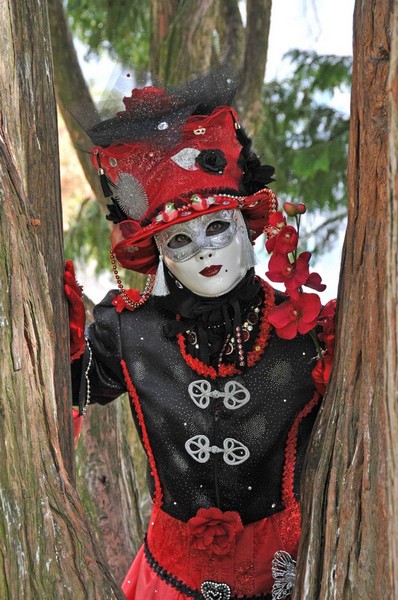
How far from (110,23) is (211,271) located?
3.44m

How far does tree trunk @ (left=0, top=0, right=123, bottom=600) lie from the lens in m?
2.33

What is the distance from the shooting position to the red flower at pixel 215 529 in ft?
10.3

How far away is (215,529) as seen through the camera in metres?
3.14

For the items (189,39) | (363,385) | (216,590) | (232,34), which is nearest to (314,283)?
(363,385)

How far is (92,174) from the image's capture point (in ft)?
18.8

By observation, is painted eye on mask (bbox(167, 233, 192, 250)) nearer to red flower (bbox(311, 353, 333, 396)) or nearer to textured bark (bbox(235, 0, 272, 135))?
red flower (bbox(311, 353, 333, 396))

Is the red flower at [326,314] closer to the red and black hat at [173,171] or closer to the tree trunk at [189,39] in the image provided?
the red and black hat at [173,171]

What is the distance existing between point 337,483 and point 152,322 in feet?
3.46

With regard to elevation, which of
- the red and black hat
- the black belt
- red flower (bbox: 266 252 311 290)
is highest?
the red and black hat

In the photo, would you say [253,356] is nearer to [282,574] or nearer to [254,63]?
[282,574]

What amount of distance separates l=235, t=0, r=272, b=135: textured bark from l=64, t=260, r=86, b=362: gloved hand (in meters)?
2.90

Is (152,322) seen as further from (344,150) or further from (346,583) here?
(344,150)

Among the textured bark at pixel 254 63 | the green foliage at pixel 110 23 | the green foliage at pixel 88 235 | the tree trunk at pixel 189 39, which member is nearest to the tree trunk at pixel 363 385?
the tree trunk at pixel 189 39

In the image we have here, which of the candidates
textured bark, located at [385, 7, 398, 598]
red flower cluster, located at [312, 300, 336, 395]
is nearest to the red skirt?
red flower cluster, located at [312, 300, 336, 395]
